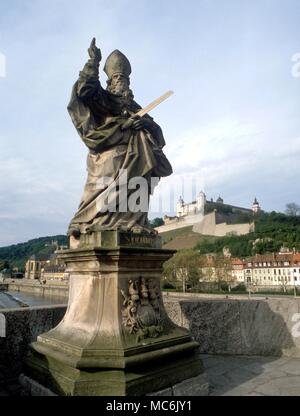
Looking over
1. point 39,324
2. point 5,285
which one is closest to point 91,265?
point 39,324

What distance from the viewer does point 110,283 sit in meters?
3.82

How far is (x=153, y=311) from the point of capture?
4.01m

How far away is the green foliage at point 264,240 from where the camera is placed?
3433 inches

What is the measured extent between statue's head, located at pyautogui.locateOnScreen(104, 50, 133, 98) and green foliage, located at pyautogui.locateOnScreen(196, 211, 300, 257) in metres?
85.2

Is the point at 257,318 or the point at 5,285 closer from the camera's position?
the point at 257,318

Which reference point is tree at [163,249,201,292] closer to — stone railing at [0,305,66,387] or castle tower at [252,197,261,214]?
stone railing at [0,305,66,387]

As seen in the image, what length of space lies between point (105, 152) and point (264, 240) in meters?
89.3

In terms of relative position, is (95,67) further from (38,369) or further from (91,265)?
(38,369)

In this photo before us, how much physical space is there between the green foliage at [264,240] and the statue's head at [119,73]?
85.2m

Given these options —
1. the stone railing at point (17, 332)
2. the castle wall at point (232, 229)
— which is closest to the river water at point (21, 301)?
the stone railing at point (17, 332)

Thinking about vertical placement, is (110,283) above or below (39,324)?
above
